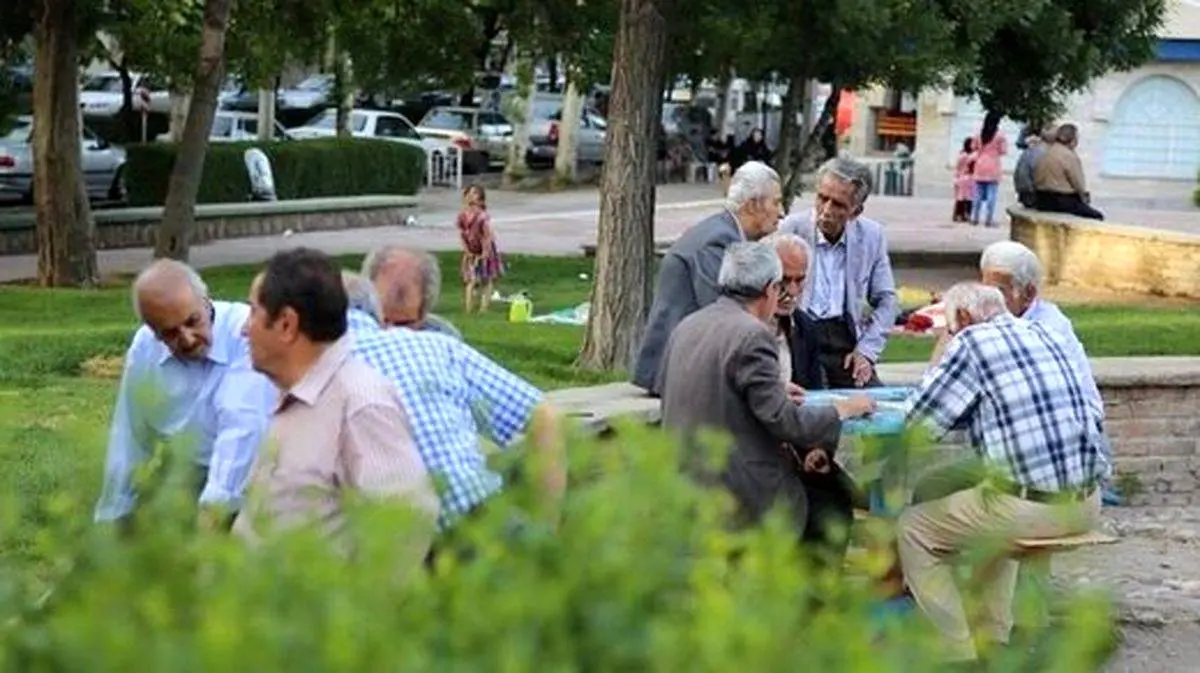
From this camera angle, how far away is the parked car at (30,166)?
36469mm

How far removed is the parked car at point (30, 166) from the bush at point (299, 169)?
1548 millimetres

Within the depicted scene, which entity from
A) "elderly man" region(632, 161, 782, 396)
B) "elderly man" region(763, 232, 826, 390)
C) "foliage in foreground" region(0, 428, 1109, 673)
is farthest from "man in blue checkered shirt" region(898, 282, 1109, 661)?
"foliage in foreground" region(0, 428, 1109, 673)

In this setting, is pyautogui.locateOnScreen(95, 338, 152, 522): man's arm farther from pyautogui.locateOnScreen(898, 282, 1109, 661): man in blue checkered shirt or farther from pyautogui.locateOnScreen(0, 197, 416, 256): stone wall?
pyautogui.locateOnScreen(0, 197, 416, 256): stone wall

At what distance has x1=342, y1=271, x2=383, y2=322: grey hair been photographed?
6.49 meters

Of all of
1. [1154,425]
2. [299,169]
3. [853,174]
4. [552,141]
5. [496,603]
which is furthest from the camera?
[552,141]

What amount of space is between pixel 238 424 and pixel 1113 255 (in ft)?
61.1

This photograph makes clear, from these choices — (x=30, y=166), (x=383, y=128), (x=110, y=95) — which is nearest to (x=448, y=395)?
(x=30, y=166)

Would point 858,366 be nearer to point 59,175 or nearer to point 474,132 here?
point 59,175

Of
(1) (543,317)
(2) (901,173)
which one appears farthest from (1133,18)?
(2) (901,173)

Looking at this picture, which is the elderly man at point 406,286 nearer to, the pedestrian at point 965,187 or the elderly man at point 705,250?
the elderly man at point 705,250

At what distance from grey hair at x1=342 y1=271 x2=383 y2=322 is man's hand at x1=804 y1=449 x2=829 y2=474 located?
2.01m

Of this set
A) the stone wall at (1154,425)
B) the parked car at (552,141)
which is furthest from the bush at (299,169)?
the stone wall at (1154,425)

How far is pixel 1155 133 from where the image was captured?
5056 centimetres

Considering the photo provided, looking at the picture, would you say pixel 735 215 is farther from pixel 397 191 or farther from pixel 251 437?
pixel 397 191
